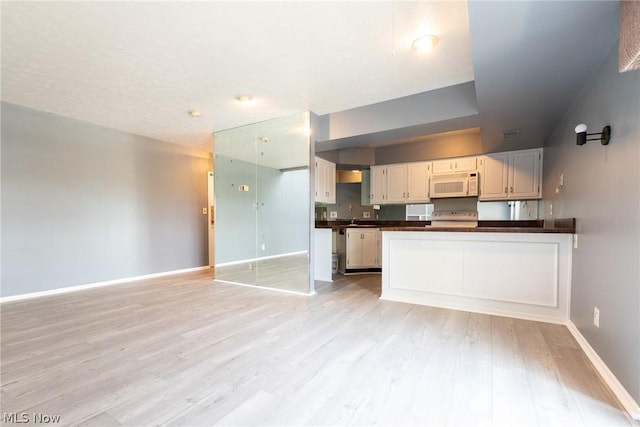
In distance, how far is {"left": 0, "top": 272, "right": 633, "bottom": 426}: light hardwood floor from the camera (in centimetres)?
151

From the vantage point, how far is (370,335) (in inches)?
99.4

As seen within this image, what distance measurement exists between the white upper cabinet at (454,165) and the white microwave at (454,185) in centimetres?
11

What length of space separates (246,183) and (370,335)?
3.31 m

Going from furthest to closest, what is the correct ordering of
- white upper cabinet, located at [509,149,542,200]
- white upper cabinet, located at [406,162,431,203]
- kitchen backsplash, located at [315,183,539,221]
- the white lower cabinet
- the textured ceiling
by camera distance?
1. kitchen backsplash, located at [315,183,539,221]
2. the white lower cabinet
3. white upper cabinet, located at [406,162,431,203]
4. white upper cabinet, located at [509,149,542,200]
5. the textured ceiling

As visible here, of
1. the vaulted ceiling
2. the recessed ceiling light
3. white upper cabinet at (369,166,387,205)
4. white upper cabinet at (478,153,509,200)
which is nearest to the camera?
the vaulted ceiling

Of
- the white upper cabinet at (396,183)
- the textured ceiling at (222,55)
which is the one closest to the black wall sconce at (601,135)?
the textured ceiling at (222,55)

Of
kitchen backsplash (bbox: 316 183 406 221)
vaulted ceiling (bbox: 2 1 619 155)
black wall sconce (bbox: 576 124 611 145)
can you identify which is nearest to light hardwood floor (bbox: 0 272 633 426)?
black wall sconce (bbox: 576 124 611 145)

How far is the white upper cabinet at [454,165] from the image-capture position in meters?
4.79

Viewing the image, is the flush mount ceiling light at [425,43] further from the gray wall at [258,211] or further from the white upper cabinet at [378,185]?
the white upper cabinet at [378,185]

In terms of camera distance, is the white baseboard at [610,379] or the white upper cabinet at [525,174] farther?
the white upper cabinet at [525,174]

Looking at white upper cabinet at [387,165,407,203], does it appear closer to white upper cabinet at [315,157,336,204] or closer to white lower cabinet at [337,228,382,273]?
white lower cabinet at [337,228,382,273]

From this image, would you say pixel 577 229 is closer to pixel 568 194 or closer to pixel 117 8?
pixel 568 194

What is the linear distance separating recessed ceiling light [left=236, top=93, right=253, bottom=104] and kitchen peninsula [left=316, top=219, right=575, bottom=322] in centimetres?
250

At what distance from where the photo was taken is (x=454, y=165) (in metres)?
4.89
